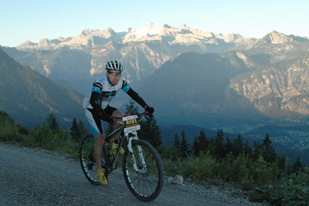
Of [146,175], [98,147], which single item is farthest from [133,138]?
[98,147]

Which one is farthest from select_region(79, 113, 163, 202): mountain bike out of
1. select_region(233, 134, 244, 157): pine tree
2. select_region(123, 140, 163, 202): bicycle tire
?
select_region(233, 134, 244, 157): pine tree

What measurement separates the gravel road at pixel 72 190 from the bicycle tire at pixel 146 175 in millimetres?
199

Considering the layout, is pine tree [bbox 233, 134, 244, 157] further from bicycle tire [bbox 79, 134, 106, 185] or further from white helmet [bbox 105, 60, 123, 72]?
white helmet [bbox 105, 60, 123, 72]

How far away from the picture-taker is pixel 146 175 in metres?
5.09

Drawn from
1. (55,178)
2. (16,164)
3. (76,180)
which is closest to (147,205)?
(76,180)

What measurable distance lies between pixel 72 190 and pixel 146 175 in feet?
5.99

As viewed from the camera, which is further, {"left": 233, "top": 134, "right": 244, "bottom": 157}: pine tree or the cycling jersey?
{"left": 233, "top": 134, "right": 244, "bottom": 157}: pine tree

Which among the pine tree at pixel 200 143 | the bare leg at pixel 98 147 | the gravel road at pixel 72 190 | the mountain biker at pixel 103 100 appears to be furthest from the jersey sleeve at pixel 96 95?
the pine tree at pixel 200 143

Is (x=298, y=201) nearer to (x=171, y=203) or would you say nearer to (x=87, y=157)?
(x=171, y=203)

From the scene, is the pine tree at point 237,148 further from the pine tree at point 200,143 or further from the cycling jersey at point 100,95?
the cycling jersey at point 100,95

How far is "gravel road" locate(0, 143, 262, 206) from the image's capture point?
16.2ft

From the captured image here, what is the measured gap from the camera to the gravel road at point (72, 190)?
16.2ft

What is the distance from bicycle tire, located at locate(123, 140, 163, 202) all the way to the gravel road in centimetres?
20

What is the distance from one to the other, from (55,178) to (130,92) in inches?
118
